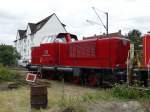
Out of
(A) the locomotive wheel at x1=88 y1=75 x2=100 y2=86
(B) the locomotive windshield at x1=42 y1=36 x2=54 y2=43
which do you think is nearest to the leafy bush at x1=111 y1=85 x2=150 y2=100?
(A) the locomotive wheel at x1=88 y1=75 x2=100 y2=86

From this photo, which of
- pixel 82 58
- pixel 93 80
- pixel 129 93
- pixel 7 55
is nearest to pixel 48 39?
pixel 82 58

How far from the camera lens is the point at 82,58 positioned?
2189cm

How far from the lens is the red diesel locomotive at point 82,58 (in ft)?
64.1

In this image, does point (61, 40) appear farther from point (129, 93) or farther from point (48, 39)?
point (129, 93)

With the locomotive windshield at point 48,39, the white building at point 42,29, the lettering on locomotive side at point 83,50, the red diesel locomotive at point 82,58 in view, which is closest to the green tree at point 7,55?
the white building at point 42,29

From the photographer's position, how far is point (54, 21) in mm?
80438

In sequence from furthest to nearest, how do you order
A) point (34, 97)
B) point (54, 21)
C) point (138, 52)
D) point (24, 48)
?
point (24, 48), point (54, 21), point (138, 52), point (34, 97)

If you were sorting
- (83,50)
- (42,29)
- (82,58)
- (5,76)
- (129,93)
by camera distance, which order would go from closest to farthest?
(129,93), (83,50), (82,58), (5,76), (42,29)

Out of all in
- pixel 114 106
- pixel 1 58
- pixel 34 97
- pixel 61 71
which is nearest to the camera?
pixel 114 106

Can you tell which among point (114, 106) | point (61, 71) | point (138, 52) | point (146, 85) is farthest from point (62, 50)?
point (114, 106)

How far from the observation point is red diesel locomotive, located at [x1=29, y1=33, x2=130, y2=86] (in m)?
19.5

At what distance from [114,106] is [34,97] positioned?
2.94 meters

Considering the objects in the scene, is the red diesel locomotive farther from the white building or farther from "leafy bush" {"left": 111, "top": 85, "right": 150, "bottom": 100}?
the white building

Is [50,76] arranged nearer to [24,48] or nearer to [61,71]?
[61,71]
